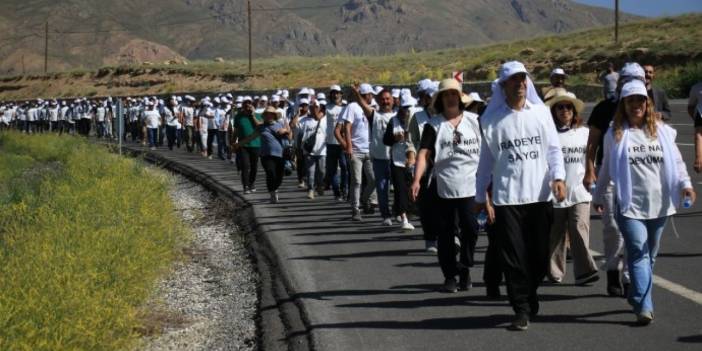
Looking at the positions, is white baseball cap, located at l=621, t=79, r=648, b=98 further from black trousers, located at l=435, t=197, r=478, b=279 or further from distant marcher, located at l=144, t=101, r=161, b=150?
distant marcher, located at l=144, t=101, r=161, b=150

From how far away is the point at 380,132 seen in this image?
15680mm

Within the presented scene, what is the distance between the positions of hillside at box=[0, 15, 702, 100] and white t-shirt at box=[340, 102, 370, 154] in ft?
103

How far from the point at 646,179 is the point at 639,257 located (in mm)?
545

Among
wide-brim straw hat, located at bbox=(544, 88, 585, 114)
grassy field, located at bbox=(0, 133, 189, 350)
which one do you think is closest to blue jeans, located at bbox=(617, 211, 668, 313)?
wide-brim straw hat, located at bbox=(544, 88, 585, 114)

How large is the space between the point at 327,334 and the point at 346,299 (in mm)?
1463

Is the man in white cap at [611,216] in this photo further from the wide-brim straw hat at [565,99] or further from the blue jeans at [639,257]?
the blue jeans at [639,257]

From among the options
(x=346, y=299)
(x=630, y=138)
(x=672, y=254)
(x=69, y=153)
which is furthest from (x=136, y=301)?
(x=69, y=153)

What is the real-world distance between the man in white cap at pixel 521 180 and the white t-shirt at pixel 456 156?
1646 mm

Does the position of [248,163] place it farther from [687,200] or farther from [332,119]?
[687,200]

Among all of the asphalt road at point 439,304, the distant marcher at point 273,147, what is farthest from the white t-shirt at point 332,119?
the asphalt road at point 439,304

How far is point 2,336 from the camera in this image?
7.13 metres

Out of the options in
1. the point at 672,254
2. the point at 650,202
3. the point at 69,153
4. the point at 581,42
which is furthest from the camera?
the point at 581,42

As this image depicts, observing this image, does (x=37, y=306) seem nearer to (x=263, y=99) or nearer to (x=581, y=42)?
(x=263, y=99)

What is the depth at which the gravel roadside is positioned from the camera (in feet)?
30.8
